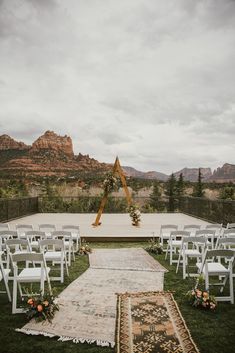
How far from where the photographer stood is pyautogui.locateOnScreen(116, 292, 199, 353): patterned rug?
11.4 ft

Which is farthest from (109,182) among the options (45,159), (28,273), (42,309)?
(45,159)

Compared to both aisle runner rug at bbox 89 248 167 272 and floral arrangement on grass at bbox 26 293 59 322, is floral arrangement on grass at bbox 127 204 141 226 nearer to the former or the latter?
aisle runner rug at bbox 89 248 167 272

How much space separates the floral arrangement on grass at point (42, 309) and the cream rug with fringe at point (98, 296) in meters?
0.08

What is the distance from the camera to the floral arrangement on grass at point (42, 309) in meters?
4.18

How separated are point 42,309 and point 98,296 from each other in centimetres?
123

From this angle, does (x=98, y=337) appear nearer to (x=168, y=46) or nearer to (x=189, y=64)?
(x=168, y=46)

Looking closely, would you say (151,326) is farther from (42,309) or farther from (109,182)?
(109,182)

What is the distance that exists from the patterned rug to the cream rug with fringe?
15cm

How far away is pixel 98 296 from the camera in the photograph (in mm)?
5223

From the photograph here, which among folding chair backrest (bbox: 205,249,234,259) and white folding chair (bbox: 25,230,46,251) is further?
white folding chair (bbox: 25,230,46,251)

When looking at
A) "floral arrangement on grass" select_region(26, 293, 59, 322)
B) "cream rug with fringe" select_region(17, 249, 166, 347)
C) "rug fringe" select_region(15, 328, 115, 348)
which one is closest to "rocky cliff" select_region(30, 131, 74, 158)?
"cream rug with fringe" select_region(17, 249, 166, 347)

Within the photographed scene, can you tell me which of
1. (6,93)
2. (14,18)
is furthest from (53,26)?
(6,93)

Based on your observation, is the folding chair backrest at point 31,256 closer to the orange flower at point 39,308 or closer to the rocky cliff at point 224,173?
the orange flower at point 39,308

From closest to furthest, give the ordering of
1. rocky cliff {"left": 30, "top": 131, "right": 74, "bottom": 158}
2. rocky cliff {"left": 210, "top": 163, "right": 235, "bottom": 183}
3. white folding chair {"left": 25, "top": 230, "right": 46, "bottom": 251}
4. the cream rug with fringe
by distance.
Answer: the cream rug with fringe, white folding chair {"left": 25, "top": 230, "right": 46, "bottom": 251}, rocky cliff {"left": 30, "top": 131, "right": 74, "bottom": 158}, rocky cliff {"left": 210, "top": 163, "right": 235, "bottom": 183}
